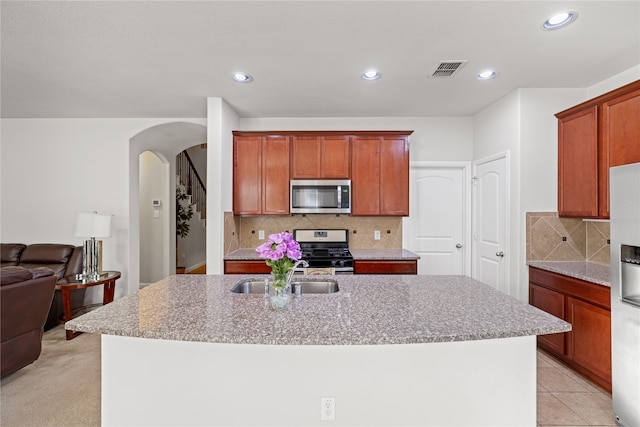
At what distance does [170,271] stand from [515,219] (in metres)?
5.48

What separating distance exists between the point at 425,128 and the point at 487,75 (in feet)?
4.45

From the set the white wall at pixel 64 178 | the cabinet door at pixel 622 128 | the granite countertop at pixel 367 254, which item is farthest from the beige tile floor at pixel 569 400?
the white wall at pixel 64 178

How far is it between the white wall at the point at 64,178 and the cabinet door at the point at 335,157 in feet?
8.63

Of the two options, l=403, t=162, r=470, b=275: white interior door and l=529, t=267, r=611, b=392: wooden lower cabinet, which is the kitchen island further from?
l=403, t=162, r=470, b=275: white interior door

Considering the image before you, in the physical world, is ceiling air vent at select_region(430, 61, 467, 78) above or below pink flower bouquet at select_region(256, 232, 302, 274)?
above

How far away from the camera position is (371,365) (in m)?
1.56

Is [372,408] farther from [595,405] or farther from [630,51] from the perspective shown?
[630,51]

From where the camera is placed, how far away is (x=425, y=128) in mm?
4340

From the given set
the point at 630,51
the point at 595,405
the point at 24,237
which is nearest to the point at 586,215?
the point at 630,51

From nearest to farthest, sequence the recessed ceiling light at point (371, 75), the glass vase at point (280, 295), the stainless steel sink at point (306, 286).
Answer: the glass vase at point (280, 295), the stainless steel sink at point (306, 286), the recessed ceiling light at point (371, 75)

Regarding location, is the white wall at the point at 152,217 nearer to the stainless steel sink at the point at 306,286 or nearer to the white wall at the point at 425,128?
the white wall at the point at 425,128

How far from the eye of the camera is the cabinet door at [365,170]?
3980mm

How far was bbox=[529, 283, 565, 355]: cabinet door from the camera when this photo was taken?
282 cm

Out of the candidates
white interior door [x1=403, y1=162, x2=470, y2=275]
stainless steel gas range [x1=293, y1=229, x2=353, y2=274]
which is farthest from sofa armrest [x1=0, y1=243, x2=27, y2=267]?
white interior door [x1=403, y1=162, x2=470, y2=275]
